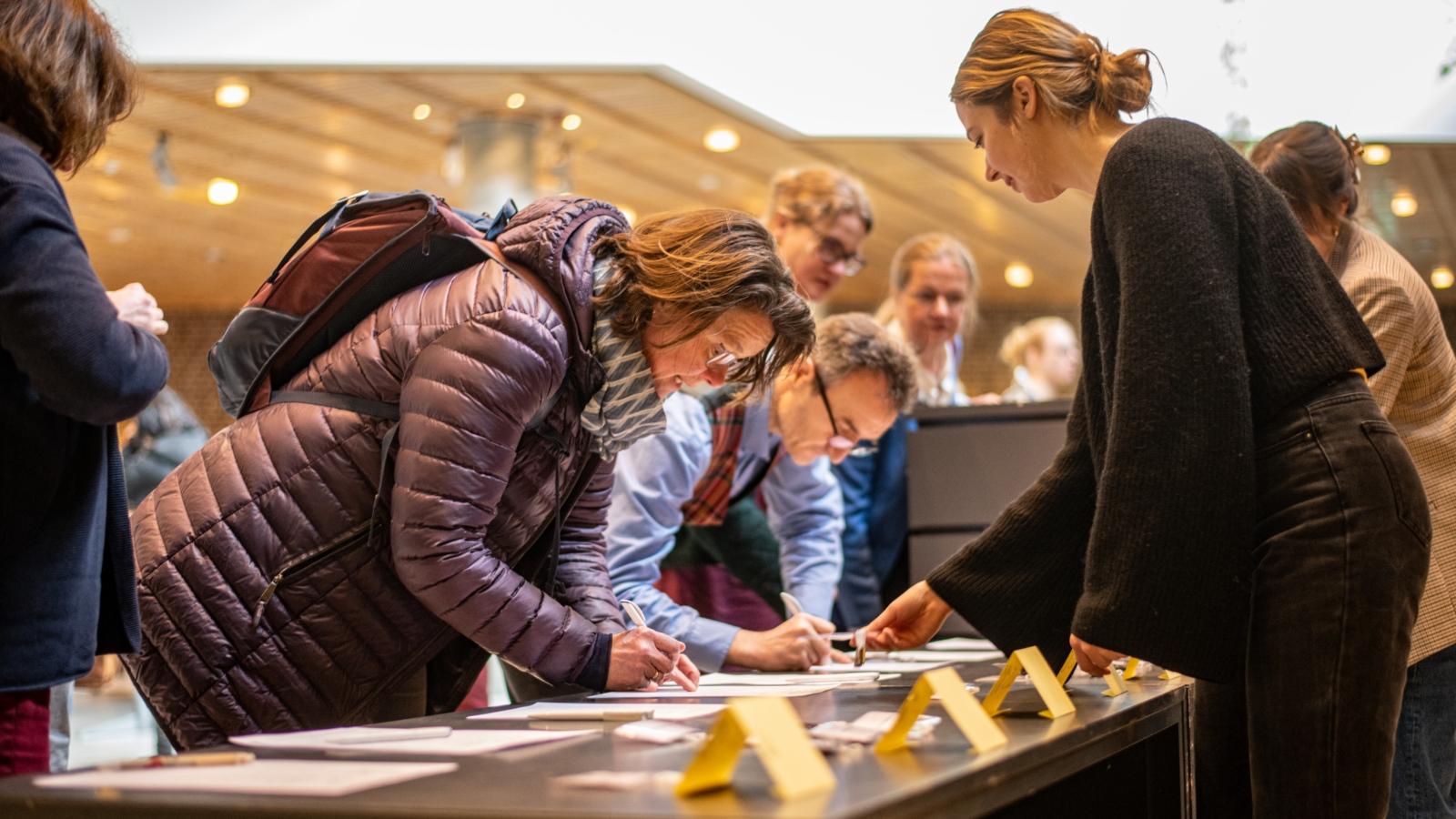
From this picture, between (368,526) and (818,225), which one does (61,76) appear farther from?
(818,225)

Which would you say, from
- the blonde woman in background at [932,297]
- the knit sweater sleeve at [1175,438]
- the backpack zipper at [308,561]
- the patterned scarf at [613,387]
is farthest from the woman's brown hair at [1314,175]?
the blonde woman in background at [932,297]

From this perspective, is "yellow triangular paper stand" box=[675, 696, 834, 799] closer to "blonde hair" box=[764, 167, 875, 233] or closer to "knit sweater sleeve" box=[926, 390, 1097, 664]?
"knit sweater sleeve" box=[926, 390, 1097, 664]

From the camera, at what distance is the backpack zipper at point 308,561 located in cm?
163

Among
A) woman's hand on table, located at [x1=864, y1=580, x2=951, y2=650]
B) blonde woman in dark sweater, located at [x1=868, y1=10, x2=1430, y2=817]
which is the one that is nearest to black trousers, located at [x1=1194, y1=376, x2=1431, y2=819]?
blonde woman in dark sweater, located at [x1=868, y1=10, x2=1430, y2=817]

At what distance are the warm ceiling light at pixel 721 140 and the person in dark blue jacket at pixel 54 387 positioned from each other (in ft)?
19.3

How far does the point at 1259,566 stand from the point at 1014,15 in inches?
30.7

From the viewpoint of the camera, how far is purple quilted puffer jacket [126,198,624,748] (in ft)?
5.20

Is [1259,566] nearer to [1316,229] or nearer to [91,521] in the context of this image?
[1316,229]

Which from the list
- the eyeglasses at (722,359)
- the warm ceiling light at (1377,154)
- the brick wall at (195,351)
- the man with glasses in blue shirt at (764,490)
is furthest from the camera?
the brick wall at (195,351)

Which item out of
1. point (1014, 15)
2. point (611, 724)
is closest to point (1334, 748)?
point (611, 724)

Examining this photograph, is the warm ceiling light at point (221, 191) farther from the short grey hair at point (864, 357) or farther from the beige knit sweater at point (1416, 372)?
the beige knit sweater at point (1416, 372)

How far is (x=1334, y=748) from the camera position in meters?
1.36

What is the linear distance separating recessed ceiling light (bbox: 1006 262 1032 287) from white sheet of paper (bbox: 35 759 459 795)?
10336 mm

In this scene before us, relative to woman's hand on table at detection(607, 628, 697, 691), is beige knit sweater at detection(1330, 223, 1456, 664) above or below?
above
